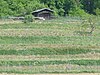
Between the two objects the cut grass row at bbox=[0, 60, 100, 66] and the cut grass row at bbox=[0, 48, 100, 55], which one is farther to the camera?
the cut grass row at bbox=[0, 48, 100, 55]

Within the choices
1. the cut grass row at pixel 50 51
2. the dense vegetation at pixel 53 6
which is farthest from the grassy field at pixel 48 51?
the dense vegetation at pixel 53 6

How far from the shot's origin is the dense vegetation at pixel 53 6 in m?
61.5

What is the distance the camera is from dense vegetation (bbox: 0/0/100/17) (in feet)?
202

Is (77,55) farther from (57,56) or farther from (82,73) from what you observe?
(82,73)

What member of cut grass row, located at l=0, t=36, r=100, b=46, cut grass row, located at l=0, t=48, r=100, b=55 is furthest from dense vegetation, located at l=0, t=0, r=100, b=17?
cut grass row, located at l=0, t=48, r=100, b=55

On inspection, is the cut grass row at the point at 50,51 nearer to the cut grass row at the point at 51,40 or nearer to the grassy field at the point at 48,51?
the grassy field at the point at 48,51

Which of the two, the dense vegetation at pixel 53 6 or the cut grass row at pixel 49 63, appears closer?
the cut grass row at pixel 49 63

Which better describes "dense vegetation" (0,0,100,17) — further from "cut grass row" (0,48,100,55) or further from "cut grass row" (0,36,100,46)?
"cut grass row" (0,48,100,55)

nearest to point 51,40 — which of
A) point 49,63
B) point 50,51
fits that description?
point 50,51

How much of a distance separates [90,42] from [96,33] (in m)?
6.10

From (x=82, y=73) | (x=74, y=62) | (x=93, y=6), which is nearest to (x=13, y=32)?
(x=74, y=62)

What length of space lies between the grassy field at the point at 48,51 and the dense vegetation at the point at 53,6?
17620mm

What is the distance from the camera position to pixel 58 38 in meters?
35.8

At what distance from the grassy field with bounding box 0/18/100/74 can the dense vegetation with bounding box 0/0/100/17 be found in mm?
17620
